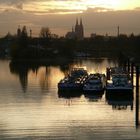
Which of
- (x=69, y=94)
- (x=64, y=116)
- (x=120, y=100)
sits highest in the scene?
(x=64, y=116)

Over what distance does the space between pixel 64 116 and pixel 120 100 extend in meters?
8.45

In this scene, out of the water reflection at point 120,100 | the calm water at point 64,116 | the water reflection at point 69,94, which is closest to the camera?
the calm water at point 64,116

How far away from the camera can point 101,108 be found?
32406mm

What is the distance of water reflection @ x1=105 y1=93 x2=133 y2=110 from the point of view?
110 feet

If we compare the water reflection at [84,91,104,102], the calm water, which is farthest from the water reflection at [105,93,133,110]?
the water reflection at [84,91,104,102]

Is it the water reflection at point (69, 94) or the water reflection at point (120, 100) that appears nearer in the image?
the water reflection at point (120, 100)

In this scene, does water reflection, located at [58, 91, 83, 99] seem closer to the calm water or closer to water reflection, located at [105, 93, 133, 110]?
the calm water

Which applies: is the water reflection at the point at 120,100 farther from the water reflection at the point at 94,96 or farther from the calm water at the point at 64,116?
the water reflection at the point at 94,96

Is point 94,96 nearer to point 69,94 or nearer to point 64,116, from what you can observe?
point 69,94

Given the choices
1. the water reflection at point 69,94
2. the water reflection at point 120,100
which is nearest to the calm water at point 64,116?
the water reflection at point 120,100

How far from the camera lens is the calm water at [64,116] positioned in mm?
23469

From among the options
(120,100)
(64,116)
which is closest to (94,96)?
(120,100)

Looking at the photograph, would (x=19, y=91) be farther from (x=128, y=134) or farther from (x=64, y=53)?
(x=64, y=53)

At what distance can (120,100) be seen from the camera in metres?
36.6
